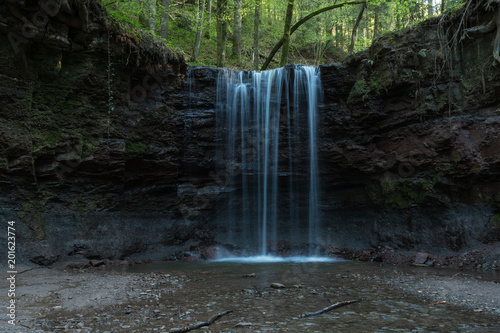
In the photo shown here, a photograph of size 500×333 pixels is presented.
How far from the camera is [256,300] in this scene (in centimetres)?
523

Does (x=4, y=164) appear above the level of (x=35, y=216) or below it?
above

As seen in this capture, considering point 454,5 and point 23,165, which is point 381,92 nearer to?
point 454,5

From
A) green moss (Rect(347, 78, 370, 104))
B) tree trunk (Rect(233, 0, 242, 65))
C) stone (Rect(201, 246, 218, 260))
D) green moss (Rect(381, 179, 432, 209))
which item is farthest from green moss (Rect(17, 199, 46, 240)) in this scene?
tree trunk (Rect(233, 0, 242, 65))

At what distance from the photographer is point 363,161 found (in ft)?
37.4

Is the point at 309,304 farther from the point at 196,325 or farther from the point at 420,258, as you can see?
the point at 420,258

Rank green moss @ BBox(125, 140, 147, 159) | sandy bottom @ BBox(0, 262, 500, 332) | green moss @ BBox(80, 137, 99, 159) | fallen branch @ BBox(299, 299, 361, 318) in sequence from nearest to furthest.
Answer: sandy bottom @ BBox(0, 262, 500, 332) < fallen branch @ BBox(299, 299, 361, 318) < green moss @ BBox(80, 137, 99, 159) < green moss @ BBox(125, 140, 147, 159)

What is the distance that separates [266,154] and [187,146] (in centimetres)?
286

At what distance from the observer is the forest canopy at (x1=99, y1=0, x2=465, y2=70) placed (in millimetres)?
16000

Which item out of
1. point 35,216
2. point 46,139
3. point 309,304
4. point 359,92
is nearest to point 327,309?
point 309,304

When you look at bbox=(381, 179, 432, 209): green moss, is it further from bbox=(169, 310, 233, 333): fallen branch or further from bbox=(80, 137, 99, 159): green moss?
bbox=(80, 137, 99, 159): green moss

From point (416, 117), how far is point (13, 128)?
11347 mm

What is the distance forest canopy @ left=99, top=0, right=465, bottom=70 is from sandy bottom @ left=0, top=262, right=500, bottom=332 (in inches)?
416

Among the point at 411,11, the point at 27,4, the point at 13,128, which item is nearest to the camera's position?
the point at 27,4

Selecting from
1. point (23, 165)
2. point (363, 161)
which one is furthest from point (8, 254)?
point (363, 161)
